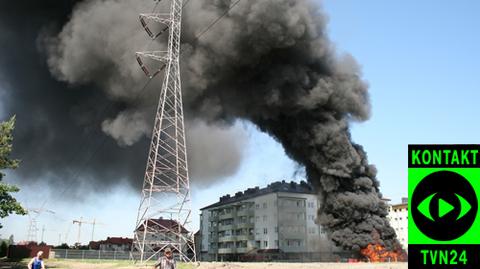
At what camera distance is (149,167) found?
41469mm

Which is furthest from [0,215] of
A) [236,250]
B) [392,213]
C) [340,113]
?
[392,213]

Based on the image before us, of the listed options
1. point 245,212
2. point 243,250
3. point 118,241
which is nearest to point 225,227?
point 245,212

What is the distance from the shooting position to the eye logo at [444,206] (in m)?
3.51

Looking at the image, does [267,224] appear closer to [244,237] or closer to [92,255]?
[244,237]

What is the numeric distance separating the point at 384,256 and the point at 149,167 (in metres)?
24.6

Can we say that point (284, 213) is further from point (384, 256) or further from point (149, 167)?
point (149, 167)

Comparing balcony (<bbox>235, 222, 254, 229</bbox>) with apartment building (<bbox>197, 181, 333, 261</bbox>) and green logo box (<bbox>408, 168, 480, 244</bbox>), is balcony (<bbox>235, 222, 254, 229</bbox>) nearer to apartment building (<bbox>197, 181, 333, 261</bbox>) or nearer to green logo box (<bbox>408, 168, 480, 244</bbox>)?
Result: apartment building (<bbox>197, 181, 333, 261</bbox>)

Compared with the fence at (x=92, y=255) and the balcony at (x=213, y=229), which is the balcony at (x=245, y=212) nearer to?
the balcony at (x=213, y=229)

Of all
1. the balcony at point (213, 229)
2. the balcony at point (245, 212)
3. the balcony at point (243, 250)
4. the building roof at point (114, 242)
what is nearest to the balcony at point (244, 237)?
the balcony at point (243, 250)

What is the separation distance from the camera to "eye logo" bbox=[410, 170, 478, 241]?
11.5ft

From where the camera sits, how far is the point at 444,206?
3.54 m

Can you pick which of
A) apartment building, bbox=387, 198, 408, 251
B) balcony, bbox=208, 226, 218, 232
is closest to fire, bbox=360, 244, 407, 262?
apartment building, bbox=387, 198, 408, 251

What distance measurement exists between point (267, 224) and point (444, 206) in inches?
3198

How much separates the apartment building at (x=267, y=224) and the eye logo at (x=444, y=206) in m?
64.1
